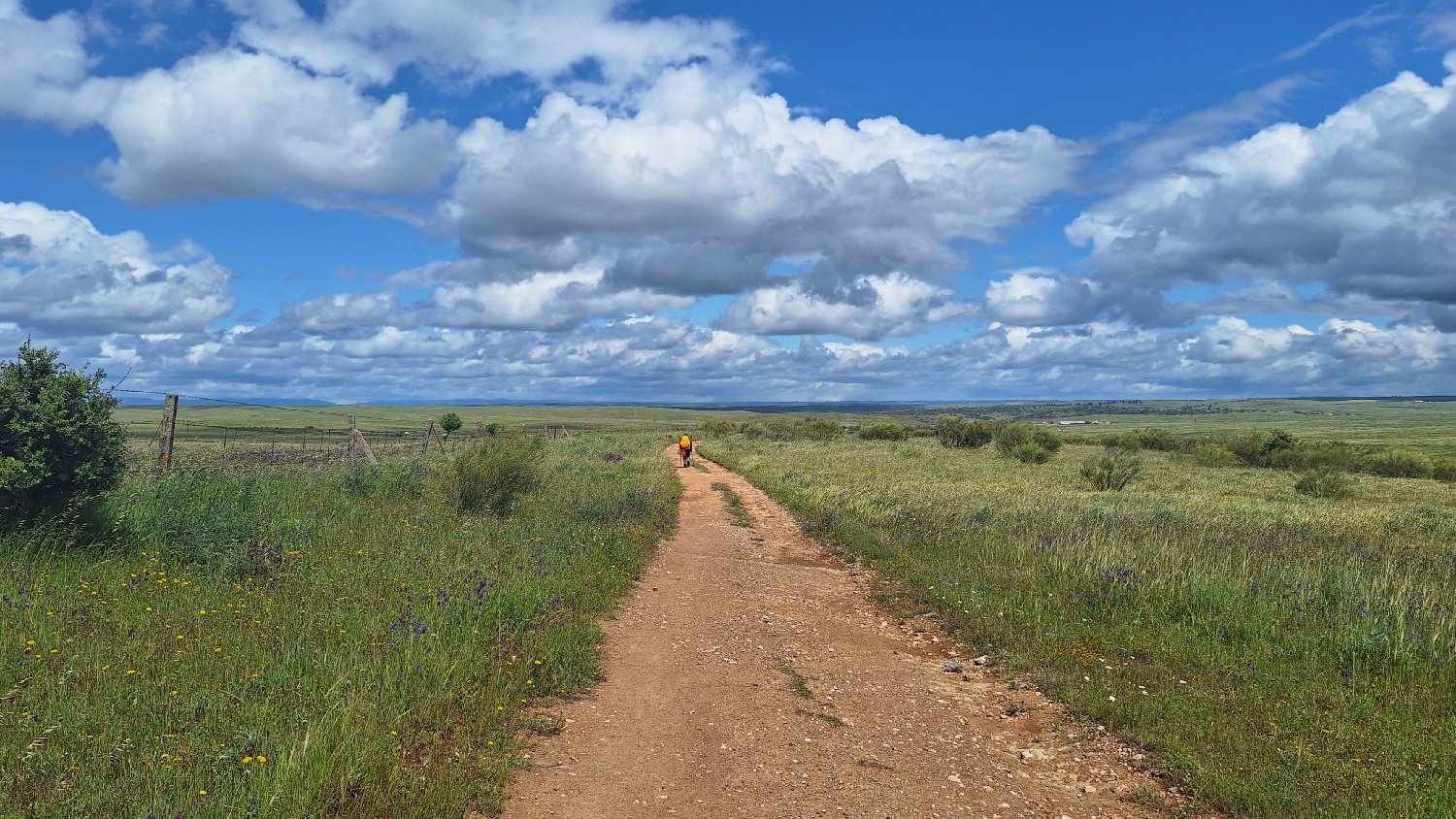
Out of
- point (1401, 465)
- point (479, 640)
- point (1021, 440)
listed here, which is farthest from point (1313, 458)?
point (479, 640)

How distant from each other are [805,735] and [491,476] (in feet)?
36.1

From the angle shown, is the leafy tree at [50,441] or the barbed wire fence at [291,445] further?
the barbed wire fence at [291,445]

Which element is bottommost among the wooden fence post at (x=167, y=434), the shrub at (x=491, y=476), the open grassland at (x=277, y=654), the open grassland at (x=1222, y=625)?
the open grassland at (x=1222, y=625)

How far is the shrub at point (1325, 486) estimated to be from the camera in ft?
99.0

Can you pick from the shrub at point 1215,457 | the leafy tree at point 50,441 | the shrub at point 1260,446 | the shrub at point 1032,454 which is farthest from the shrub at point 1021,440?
the leafy tree at point 50,441

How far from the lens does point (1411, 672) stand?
719cm

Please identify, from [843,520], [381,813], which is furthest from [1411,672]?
[843,520]

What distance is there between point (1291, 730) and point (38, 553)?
39.6 ft

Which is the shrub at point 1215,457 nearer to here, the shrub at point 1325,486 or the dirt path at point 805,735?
the shrub at point 1325,486

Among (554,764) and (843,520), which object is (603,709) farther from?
(843,520)

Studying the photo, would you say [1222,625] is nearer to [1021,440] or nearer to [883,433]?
A: [1021,440]

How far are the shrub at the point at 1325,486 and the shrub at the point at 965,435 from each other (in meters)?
23.8

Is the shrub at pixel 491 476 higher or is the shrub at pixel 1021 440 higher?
the shrub at pixel 491 476

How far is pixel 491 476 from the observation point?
15.6 metres
